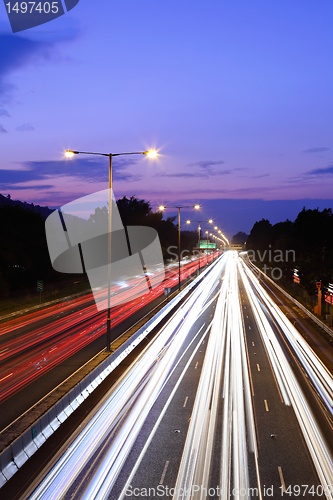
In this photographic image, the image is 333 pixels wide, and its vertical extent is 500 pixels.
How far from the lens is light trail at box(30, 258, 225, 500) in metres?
10.1

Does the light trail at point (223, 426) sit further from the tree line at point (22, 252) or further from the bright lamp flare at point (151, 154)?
the tree line at point (22, 252)

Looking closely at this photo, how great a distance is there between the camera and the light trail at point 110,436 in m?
10.1

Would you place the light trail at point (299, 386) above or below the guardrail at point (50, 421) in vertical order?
below

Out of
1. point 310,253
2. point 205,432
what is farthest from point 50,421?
point 310,253

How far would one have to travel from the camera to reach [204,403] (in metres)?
15.6

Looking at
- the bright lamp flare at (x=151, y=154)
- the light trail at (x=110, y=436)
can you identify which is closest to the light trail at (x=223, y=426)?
the light trail at (x=110, y=436)

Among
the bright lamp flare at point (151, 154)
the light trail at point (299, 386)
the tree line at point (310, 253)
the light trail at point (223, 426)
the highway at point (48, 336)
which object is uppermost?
the bright lamp flare at point (151, 154)

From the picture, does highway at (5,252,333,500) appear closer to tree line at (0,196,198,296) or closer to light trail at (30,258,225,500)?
light trail at (30,258,225,500)

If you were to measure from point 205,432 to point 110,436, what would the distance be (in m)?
3.39

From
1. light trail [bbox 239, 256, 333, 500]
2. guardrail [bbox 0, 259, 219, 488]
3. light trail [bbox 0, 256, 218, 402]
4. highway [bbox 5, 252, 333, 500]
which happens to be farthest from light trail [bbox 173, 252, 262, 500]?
light trail [bbox 0, 256, 218, 402]

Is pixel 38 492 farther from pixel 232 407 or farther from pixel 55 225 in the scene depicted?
pixel 55 225

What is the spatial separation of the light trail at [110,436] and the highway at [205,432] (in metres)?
0.04

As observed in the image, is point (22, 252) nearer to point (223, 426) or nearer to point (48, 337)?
point (48, 337)

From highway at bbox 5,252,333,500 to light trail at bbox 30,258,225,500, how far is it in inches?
1.4
